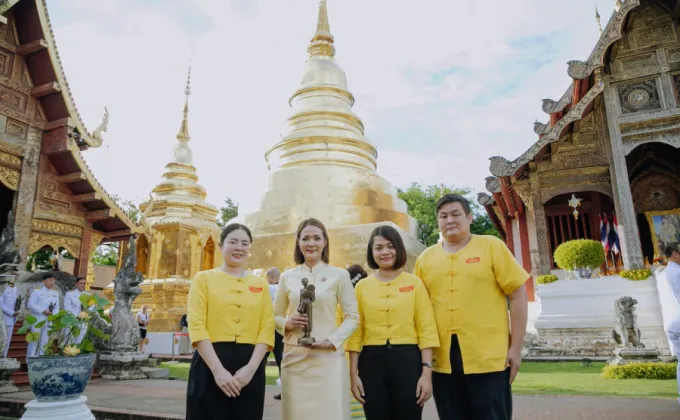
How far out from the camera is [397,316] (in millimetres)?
2455

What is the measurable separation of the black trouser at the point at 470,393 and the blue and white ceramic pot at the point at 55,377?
2608 mm

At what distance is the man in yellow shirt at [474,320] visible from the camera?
2.23m

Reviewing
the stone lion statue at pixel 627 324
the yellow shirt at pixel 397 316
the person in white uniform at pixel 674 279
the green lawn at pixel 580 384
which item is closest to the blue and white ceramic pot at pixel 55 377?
the yellow shirt at pixel 397 316

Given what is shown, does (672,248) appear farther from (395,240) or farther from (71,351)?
(71,351)

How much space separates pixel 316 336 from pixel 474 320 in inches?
32.7

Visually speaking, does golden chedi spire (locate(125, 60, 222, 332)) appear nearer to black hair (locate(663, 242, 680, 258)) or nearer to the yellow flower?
the yellow flower

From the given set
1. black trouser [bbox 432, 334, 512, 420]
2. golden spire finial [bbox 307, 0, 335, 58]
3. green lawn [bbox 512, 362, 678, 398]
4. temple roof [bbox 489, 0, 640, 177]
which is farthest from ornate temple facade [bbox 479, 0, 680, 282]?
black trouser [bbox 432, 334, 512, 420]

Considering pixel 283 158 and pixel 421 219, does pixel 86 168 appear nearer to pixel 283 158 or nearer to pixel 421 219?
pixel 283 158

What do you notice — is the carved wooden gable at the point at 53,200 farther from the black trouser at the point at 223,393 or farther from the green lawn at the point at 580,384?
the black trouser at the point at 223,393

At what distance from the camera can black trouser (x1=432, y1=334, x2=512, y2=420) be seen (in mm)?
2180

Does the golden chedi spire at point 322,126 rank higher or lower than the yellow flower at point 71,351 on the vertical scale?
higher

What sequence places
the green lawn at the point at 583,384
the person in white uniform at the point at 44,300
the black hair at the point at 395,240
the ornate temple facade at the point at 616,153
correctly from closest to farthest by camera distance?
the black hair at the point at 395,240
the green lawn at the point at 583,384
the person in white uniform at the point at 44,300
the ornate temple facade at the point at 616,153

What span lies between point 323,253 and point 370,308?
16.7 inches

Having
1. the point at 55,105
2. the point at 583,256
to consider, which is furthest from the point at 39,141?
the point at 583,256
